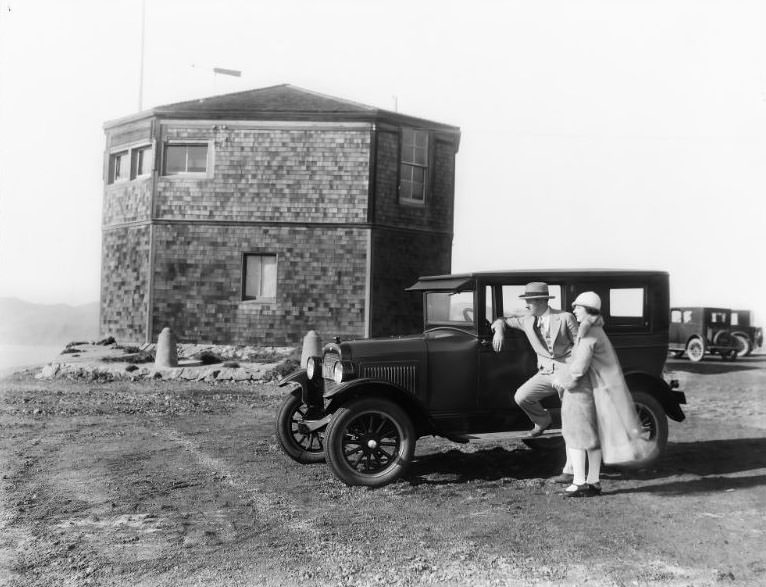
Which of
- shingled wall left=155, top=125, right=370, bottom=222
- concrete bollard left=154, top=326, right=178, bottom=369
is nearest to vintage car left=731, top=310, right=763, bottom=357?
shingled wall left=155, top=125, right=370, bottom=222

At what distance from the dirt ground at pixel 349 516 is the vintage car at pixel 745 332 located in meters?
18.4

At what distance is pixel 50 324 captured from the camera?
5522cm

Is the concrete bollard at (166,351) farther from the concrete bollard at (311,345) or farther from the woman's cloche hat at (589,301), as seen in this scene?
the woman's cloche hat at (589,301)

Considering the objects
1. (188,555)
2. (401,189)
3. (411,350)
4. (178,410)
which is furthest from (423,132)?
(188,555)

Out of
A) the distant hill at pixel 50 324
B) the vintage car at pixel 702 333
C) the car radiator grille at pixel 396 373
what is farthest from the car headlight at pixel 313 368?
the distant hill at pixel 50 324

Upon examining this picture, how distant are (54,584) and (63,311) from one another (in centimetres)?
6255

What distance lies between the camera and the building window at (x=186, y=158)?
57.9ft

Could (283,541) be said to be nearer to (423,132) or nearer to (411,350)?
(411,350)

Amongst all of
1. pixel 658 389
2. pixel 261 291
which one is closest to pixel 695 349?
pixel 261 291

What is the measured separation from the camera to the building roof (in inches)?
675

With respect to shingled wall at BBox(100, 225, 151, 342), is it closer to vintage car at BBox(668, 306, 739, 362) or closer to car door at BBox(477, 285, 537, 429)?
car door at BBox(477, 285, 537, 429)

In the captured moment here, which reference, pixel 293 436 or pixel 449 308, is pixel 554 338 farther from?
pixel 293 436

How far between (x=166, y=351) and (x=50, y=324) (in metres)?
45.4

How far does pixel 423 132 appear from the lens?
18.2 metres
